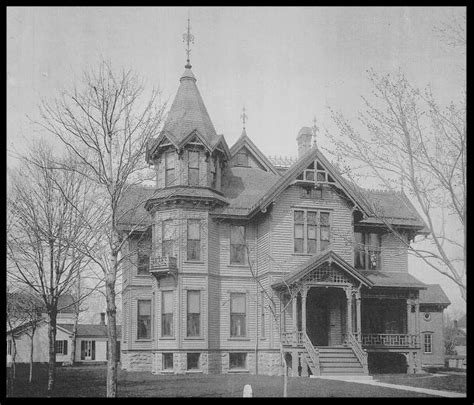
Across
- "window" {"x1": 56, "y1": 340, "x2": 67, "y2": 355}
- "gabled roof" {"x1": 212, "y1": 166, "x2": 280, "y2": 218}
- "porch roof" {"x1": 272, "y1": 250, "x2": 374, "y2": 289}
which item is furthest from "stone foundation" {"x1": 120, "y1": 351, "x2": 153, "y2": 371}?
"window" {"x1": 56, "y1": 340, "x2": 67, "y2": 355}

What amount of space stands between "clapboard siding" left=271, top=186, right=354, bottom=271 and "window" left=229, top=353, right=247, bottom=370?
4414 mm

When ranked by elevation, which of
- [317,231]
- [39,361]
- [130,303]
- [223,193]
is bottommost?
[39,361]

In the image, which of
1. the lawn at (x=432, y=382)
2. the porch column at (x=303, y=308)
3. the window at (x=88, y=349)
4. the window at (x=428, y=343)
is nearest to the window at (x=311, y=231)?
the porch column at (x=303, y=308)

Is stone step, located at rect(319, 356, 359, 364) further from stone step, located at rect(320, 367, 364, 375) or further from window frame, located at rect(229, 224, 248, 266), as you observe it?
window frame, located at rect(229, 224, 248, 266)

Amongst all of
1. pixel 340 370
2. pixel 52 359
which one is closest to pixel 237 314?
pixel 340 370

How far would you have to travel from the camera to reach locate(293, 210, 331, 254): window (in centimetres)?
2789

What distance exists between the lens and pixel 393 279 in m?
29.4

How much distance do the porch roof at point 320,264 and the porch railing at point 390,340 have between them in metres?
2.86

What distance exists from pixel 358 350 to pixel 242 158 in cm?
1180
